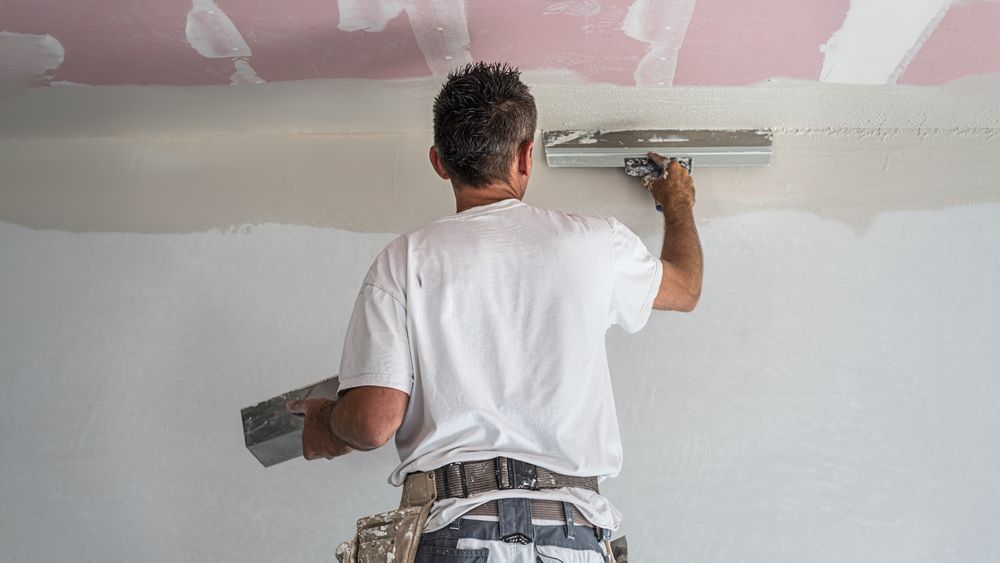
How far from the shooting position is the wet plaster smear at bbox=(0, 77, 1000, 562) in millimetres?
2514

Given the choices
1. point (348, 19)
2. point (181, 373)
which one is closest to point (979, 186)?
point (348, 19)

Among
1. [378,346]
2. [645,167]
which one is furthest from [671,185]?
[378,346]

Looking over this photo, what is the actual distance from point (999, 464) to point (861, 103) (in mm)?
983

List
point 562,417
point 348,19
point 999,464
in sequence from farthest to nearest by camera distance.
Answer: point 999,464
point 348,19
point 562,417

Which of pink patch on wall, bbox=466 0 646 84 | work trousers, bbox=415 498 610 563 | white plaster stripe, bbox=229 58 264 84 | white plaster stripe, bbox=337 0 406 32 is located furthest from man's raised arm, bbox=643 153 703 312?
white plaster stripe, bbox=229 58 264 84

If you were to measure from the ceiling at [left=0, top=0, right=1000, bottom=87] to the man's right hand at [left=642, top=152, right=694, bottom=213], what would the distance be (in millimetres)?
230

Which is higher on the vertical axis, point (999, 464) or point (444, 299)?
point (444, 299)

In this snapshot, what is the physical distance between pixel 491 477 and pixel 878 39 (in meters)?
1.35

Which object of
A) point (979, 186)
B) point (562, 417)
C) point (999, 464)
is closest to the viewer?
point (562, 417)

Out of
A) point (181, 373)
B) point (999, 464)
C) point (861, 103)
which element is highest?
Answer: point (861, 103)

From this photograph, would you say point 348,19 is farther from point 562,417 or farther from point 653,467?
point 653,467

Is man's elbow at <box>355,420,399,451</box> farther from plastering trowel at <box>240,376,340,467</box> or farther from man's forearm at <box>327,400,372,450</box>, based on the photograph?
plastering trowel at <box>240,376,340,467</box>

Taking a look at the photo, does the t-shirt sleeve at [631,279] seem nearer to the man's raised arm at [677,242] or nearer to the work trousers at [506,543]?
the man's raised arm at [677,242]

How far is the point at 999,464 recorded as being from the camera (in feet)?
8.23
